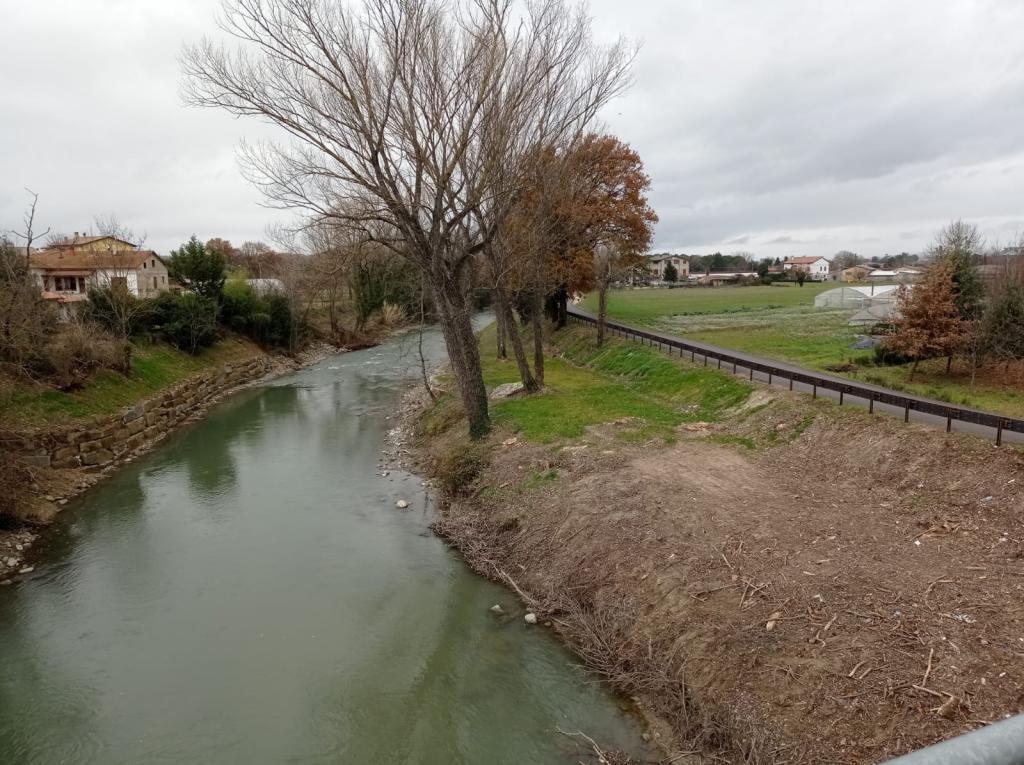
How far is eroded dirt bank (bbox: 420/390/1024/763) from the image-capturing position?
6859 mm

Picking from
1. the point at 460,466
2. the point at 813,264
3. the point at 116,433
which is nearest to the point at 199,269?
the point at 116,433

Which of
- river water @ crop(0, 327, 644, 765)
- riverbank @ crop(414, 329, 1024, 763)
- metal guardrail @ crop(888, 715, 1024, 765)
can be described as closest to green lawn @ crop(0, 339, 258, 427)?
river water @ crop(0, 327, 644, 765)

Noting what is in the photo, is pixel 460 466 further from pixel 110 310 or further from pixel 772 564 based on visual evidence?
pixel 110 310

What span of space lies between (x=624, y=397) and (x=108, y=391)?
59.5 ft

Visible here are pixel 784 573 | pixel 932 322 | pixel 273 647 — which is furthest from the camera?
pixel 932 322

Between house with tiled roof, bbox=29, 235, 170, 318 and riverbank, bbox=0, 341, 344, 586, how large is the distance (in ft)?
19.4

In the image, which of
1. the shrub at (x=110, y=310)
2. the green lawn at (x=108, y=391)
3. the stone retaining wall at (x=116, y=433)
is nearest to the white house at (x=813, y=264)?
the green lawn at (x=108, y=391)

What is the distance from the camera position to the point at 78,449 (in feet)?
60.0

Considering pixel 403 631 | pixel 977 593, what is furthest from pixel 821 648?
pixel 403 631

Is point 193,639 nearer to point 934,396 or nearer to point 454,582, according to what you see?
point 454,582

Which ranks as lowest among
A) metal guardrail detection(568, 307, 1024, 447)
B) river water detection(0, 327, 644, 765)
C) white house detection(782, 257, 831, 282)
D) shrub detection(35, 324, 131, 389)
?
river water detection(0, 327, 644, 765)

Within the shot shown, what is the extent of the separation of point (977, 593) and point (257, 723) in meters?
9.46

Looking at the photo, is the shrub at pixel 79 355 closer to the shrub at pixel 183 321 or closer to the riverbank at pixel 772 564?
the shrub at pixel 183 321

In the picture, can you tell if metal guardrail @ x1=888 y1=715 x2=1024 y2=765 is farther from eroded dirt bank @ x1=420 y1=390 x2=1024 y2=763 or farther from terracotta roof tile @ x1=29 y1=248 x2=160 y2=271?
terracotta roof tile @ x1=29 y1=248 x2=160 y2=271
